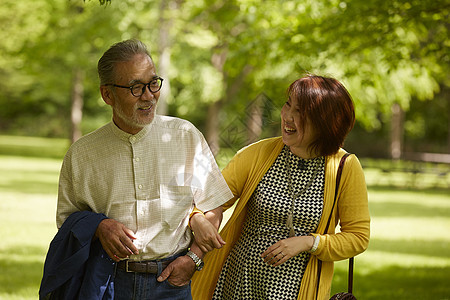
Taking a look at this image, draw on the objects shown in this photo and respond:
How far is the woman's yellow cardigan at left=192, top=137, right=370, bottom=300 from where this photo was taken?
10.1 ft

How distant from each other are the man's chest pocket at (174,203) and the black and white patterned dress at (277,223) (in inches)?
14.7

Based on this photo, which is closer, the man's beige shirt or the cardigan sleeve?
the man's beige shirt

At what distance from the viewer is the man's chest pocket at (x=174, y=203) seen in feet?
9.73

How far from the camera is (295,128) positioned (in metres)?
3.11

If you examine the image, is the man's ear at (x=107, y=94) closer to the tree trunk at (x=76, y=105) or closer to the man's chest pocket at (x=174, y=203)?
the man's chest pocket at (x=174, y=203)

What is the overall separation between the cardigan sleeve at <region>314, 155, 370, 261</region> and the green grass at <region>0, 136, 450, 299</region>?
4490 millimetres

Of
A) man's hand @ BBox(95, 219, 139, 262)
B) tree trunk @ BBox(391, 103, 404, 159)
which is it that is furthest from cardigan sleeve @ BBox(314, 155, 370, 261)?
tree trunk @ BBox(391, 103, 404, 159)

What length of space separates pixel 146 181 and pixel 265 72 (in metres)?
13.6

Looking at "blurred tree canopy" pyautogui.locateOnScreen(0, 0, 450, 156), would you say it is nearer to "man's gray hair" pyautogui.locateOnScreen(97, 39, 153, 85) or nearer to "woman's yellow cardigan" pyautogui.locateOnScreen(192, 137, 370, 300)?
"woman's yellow cardigan" pyautogui.locateOnScreen(192, 137, 370, 300)

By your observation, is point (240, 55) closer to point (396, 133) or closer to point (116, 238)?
point (116, 238)

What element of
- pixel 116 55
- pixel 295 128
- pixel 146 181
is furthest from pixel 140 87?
pixel 295 128

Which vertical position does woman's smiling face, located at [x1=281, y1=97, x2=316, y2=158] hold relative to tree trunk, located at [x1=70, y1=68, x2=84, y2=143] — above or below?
above

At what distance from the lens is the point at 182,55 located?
891 inches

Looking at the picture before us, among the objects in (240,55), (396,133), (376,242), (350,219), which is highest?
(240,55)
